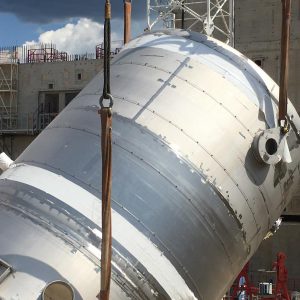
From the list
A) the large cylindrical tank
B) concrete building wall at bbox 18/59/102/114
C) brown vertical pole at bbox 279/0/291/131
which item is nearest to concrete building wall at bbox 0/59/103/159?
concrete building wall at bbox 18/59/102/114

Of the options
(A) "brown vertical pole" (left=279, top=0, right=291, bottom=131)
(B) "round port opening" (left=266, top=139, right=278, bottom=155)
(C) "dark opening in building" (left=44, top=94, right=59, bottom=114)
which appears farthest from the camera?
(C) "dark opening in building" (left=44, top=94, right=59, bottom=114)

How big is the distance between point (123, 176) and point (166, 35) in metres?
2.57

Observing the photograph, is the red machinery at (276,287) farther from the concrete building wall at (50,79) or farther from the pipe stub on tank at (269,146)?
the concrete building wall at (50,79)

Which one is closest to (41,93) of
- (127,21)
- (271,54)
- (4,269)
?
(271,54)

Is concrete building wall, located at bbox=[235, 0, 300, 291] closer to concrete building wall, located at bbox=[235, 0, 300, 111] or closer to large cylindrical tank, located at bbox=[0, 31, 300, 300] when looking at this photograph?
concrete building wall, located at bbox=[235, 0, 300, 111]

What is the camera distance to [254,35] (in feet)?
95.0

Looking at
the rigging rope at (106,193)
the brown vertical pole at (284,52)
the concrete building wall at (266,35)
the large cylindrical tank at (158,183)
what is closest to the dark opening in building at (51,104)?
the concrete building wall at (266,35)

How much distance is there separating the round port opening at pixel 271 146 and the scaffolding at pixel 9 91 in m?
31.2

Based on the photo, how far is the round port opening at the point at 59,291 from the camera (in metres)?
6.14

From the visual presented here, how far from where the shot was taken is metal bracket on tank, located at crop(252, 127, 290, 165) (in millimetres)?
7730

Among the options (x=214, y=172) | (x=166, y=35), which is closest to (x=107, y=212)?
(x=214, y=172)

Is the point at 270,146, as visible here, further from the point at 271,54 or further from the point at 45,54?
the point at 45,54

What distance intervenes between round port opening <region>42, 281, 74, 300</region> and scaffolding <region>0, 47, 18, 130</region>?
32333mm

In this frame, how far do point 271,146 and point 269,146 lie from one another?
4 cm
